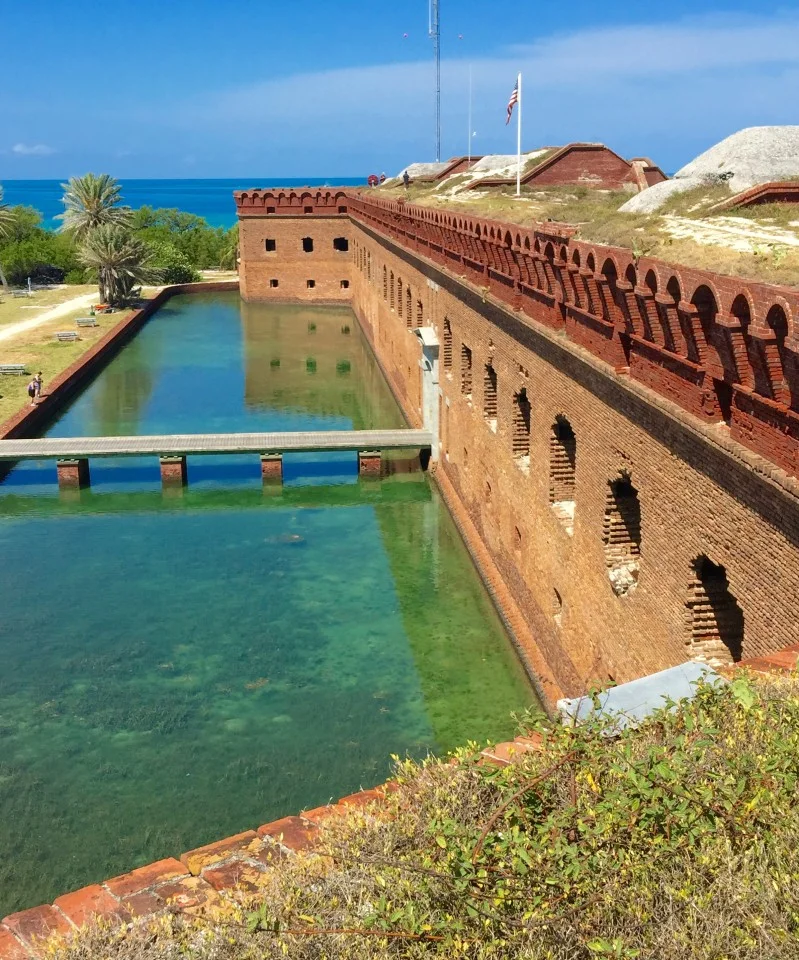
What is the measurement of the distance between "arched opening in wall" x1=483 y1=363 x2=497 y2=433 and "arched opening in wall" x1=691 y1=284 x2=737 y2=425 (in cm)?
826

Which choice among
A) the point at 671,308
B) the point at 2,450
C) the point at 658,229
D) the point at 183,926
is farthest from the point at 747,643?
the point at 2,450

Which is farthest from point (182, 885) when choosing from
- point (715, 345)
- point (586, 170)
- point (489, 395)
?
point (586, 170)

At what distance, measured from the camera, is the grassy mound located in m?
3.79

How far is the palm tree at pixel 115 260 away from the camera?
44188mm

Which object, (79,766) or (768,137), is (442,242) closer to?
(768,137)

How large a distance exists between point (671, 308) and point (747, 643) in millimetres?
2800

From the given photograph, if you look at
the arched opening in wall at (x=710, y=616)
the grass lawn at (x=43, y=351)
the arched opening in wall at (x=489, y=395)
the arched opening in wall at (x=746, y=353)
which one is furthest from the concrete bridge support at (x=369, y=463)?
the arched opening in wall at (x=746, y=353)

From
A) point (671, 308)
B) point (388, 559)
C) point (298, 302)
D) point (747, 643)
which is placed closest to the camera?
point (747, 643)

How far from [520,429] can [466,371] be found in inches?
168

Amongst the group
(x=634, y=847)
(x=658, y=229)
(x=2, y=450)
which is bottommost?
(x=2, y=450)

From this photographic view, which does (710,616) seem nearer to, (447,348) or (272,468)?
(447,348)

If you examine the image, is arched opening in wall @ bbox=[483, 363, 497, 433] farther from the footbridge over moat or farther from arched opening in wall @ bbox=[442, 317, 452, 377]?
the footbridge over moat

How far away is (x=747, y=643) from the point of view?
696 cm

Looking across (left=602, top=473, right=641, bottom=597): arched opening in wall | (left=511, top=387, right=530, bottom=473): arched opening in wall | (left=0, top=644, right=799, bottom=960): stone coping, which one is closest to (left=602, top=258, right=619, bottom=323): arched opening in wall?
(left=602, top=473, right=641, bottom=597): arched opening in wall
